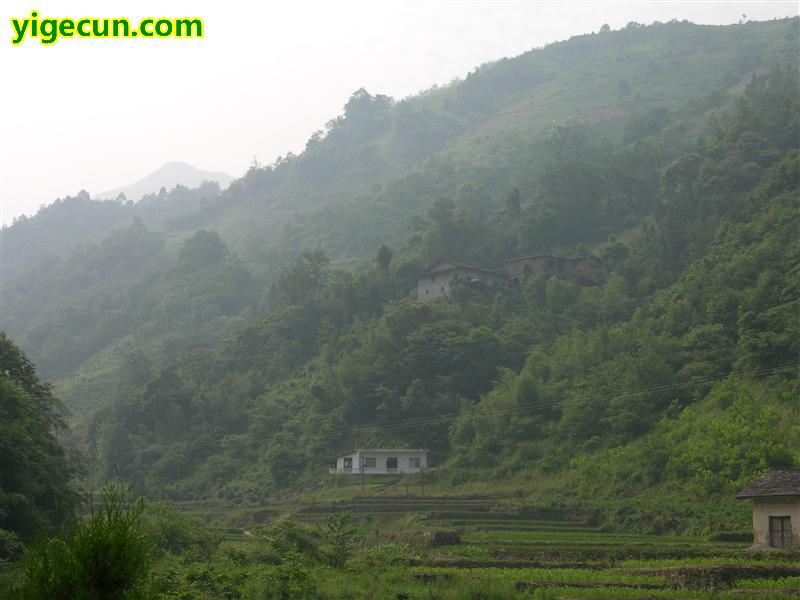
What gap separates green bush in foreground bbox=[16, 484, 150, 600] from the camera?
33.5ft

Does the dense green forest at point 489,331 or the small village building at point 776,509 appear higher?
the dense green forest at point 489,331

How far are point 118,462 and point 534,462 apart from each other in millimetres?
27979

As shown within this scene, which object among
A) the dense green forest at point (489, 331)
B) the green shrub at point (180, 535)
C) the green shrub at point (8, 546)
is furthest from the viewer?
the dense green forest at point (489, 331)

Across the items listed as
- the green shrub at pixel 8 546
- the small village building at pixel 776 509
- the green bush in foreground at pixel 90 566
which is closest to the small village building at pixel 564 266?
the small village building at pixel 776 509

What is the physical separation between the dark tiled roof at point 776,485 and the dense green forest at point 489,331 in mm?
7369

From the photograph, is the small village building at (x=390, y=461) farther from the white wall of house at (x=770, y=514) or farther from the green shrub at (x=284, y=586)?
the green shrub at (x=284, y=586)

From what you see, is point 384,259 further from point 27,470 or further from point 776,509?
point 776,509

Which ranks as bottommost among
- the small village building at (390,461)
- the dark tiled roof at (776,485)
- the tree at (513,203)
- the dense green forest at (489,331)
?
the small village building at (390,461)

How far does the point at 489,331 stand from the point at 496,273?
1075 centimetres

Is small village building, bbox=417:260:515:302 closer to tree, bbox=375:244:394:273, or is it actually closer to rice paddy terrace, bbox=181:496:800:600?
tree, bbox=375:244:394:273

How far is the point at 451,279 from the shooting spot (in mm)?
63656

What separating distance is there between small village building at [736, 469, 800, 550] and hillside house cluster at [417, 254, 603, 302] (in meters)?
38.6

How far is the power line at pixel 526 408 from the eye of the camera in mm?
38625

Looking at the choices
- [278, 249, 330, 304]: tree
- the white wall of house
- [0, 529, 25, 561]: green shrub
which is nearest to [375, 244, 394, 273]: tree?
[278, 249, 330, 304]: tree
